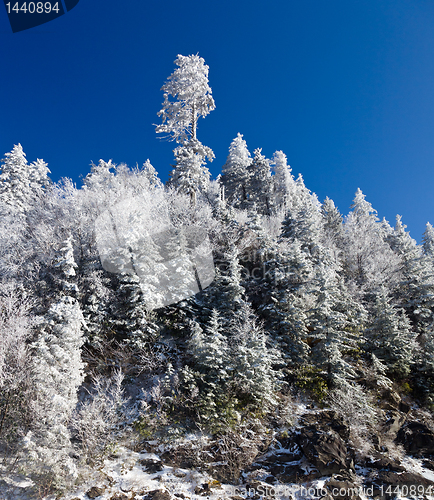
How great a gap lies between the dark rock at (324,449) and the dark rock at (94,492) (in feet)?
25.0

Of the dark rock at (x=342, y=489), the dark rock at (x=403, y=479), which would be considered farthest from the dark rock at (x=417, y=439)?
the dark rock at (x=342, y=489)

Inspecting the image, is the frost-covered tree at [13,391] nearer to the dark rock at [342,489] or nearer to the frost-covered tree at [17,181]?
the dark rock at [342,489]

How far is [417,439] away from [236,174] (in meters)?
37.4

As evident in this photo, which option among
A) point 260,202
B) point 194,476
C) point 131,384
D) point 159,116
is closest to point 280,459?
point 194,476

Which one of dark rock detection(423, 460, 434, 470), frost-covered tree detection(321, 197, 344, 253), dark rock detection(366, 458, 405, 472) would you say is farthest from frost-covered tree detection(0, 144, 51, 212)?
dark rock detection(423, 460, 434, 470)

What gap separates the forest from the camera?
10211 millimetres

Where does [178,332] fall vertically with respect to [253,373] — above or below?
above

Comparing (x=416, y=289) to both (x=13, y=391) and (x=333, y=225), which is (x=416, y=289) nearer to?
(x=333, y=225)

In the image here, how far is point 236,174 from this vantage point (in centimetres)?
4272

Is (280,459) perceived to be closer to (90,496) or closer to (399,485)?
(399,485)

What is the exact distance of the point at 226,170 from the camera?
152 feet

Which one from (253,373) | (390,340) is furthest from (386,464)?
(390,340)

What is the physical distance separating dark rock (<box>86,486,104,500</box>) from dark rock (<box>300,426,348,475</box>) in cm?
762

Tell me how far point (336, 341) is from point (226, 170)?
3718cm
